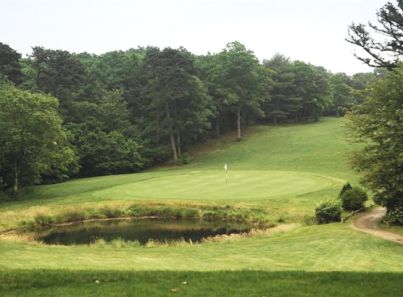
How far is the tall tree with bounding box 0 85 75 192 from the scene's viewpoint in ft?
129

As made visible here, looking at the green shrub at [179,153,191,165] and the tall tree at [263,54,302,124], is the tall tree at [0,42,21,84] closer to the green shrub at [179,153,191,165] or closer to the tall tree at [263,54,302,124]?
the green shrub at [179,153,191,165]

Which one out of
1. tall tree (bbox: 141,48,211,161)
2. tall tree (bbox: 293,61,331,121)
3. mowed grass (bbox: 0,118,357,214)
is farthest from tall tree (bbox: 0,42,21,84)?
tall tree (bbox: 293,61,331,121)

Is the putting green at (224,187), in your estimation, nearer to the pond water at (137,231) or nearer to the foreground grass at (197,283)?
the pond water at (137,231)

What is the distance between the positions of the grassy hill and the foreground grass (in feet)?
0.08

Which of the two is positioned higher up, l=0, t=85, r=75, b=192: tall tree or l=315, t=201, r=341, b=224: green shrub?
l=0, t=85, r=75, b=192: tall tree

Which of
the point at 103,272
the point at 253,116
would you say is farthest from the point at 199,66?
the point at 103,272

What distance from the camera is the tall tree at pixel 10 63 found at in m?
75.3

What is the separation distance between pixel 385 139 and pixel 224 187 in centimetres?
1896

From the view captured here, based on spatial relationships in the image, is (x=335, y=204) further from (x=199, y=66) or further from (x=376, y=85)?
(x=199, y=66)

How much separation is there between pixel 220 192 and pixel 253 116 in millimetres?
52666

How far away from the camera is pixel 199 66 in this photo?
8206 cm

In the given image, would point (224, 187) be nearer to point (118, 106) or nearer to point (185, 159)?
point (185, 159)

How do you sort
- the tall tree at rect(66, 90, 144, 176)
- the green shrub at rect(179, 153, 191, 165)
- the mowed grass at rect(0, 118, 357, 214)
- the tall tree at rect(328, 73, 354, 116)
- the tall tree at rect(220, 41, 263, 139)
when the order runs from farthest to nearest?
the tall tree at rect(328, 73, 354, 116) → the tall tree at rect(220, 41, 263, 139) → the green shrub at rect(179, 153, 191, 165) → the tall tree at rect(66, 90, 144, 176) → the mowed grass at rect(0, 118, 357, 214)

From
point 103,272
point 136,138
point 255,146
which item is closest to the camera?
point 103,272
